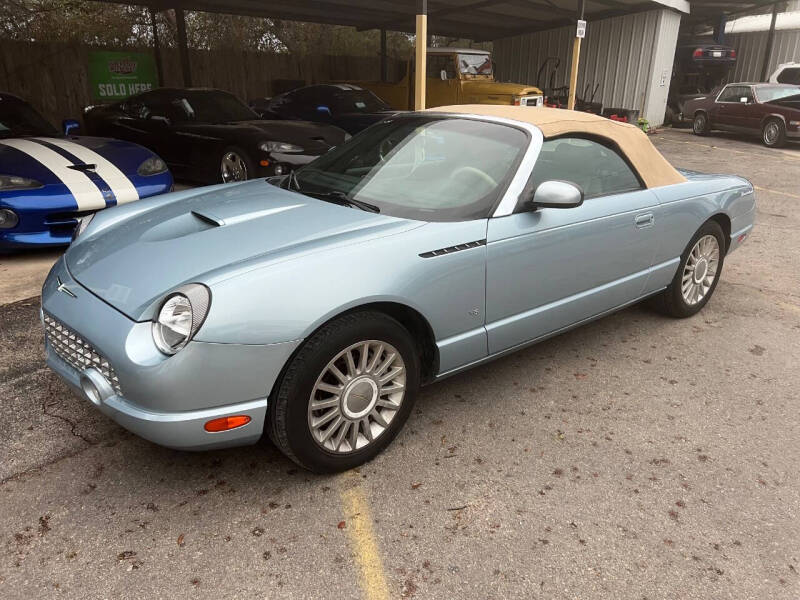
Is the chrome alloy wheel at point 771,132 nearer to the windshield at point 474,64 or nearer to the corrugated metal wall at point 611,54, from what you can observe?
the corrugated metal wall at point 611,54

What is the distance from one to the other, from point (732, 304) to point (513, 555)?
353 cm

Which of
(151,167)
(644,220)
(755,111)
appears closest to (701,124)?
(755,111)

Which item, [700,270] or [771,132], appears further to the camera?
[771,132]

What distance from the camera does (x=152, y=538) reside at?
87.0 inches

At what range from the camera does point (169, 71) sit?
1625 cm

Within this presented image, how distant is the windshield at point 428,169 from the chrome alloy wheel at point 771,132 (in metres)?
14.2

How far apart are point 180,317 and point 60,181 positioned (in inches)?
148

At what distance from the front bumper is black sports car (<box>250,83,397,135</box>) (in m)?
8.58

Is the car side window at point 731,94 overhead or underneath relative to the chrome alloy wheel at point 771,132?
overhead

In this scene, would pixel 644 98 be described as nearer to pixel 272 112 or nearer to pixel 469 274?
pixel 272 112

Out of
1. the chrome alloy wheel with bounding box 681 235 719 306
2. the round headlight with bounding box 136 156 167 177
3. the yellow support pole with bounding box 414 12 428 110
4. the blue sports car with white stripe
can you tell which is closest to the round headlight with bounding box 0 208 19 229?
the blue sports car with white stripe

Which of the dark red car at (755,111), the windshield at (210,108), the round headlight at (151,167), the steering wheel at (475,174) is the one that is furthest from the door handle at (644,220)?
the dark red car at (755,111)

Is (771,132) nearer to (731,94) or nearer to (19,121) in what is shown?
(731,94)

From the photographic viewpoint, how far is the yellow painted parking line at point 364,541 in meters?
2.03
